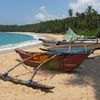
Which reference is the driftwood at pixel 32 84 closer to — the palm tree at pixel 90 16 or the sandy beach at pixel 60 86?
the sandy beach at pixel 60 86

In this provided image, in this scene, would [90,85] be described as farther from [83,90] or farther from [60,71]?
[60,71]

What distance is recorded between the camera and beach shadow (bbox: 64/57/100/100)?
9.55m

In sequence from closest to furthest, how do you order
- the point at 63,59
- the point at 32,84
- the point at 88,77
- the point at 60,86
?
the point at 32,84
the point at 60,86
the point at 88,77
the point at 63,59

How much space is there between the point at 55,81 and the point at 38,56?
2.16m

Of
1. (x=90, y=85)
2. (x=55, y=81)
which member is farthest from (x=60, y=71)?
(x=90, y=85)

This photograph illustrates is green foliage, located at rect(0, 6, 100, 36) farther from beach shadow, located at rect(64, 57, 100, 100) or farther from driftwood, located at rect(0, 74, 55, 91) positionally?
driftwood, located at rect(0, 74, 55, 91)

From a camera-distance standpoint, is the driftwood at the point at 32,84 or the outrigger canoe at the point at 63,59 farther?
the outrigger canoe at the point at 63,59

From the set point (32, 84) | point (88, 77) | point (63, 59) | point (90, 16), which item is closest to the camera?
point (32, 84)

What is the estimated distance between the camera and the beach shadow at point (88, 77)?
31.3 feet

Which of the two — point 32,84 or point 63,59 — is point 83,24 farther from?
point 32,84

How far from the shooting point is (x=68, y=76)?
10984mm

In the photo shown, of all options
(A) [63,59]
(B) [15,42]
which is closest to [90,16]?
(B) [15,42]

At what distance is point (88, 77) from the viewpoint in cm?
1088

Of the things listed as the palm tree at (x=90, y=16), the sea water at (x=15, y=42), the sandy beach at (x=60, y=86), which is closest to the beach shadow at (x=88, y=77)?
the sandy beach at (x=60, y=86)
